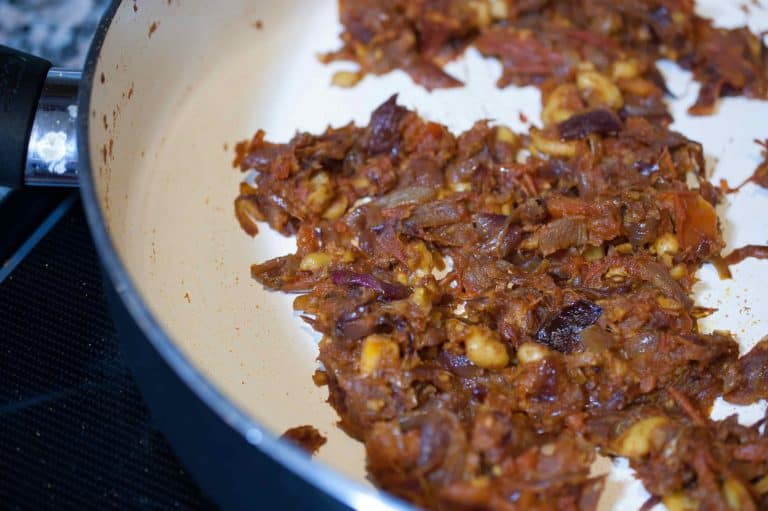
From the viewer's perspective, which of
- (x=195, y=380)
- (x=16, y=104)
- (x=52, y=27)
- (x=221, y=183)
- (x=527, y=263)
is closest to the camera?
(x=195, y=380)

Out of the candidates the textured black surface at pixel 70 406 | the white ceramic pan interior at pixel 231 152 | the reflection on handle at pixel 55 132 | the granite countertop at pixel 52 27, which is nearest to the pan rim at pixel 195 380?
the white ceramic pan interior at pixel 231 152

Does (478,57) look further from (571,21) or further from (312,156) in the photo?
(312,156)

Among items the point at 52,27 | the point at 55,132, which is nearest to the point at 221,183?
the point at 55,132

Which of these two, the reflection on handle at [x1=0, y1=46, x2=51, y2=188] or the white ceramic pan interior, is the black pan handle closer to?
the reflection on handle at [x1=0, y1=46, x2=51, y2=188]

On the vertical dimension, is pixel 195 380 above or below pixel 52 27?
below

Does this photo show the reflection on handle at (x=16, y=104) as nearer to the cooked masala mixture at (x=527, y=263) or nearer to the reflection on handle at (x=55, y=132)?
the reflection on handle at (x=55, y=132)

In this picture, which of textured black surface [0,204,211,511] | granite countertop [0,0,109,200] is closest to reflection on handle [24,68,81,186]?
textured black surface [0,204,211,511]

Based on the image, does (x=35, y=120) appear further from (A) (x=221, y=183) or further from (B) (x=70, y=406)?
(B) (x=70, y=406)
